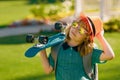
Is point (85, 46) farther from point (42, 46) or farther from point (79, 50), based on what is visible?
point (42, 46)

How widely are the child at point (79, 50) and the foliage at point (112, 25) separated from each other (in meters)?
7.49

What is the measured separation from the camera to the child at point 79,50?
11.8 ft

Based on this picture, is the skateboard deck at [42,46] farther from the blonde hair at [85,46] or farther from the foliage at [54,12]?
the foliage at [54,12]

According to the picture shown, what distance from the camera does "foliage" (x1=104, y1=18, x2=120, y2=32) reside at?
11.2m

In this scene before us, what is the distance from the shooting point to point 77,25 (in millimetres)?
3594

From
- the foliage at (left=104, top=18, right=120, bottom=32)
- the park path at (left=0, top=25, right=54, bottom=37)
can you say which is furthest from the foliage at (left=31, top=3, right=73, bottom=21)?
the foliage at (left=104, top=18, right=120, bottom=32)

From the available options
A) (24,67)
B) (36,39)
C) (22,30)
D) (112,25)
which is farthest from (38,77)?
(22,30)

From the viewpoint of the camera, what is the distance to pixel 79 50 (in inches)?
144

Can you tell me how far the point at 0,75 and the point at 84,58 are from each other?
3.28m

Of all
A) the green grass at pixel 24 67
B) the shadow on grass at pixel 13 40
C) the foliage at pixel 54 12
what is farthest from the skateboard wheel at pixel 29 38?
the foliage at pixel 54 12

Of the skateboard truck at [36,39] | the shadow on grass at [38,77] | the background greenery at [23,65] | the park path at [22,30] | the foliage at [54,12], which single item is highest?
the skateboard truck at [36,39]

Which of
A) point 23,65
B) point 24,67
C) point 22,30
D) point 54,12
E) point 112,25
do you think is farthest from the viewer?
point 54,12

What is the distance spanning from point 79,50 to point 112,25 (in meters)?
7.74

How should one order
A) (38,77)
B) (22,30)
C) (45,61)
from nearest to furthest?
(45,61), (38,77), (22,30)
